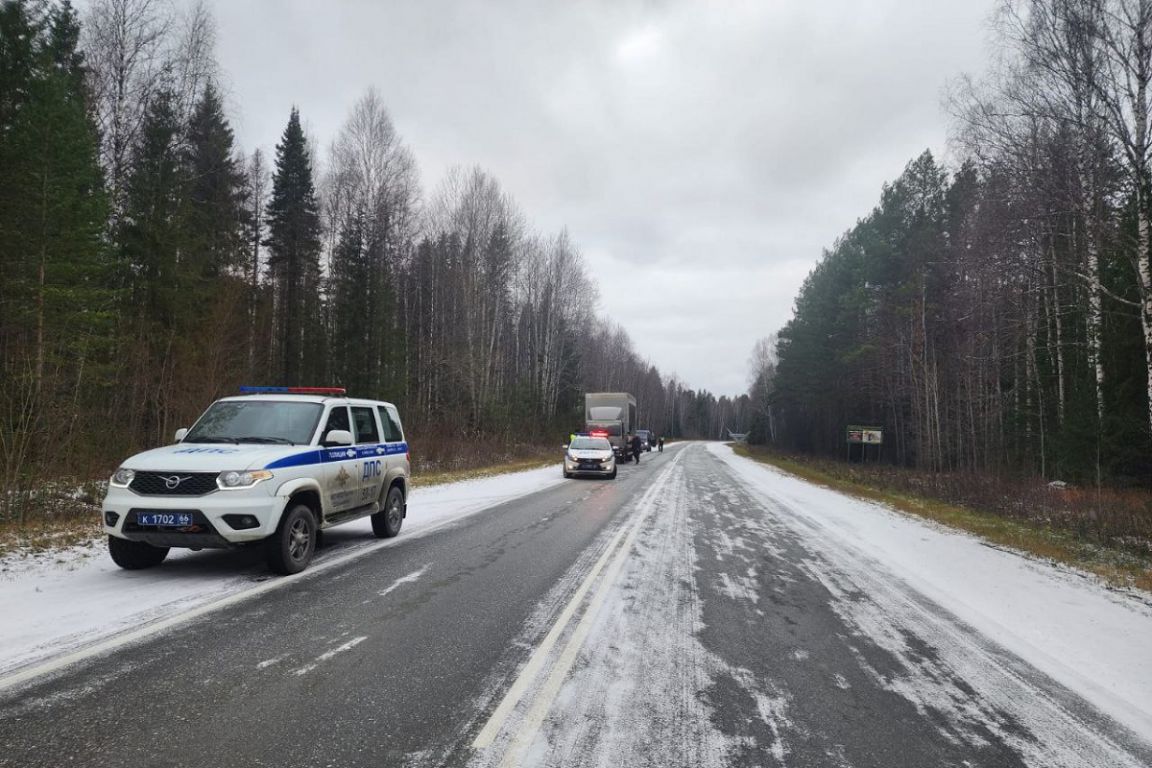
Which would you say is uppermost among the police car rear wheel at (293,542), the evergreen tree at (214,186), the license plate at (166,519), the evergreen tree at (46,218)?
the evergreen tree at (214,186)

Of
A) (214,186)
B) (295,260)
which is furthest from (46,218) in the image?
(295,260)

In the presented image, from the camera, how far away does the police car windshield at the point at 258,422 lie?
6871mm

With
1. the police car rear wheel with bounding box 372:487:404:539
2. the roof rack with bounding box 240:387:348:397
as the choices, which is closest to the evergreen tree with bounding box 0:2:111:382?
the roof rack with bounding box 240:387:348:397

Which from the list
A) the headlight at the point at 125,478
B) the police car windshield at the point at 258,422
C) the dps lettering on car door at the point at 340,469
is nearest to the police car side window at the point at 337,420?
the dps lettering on car door at the point at 340,469

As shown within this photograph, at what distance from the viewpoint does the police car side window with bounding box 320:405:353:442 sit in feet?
24.2

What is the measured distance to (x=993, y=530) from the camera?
1202cm

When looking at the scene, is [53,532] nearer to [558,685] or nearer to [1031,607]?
[558,685]

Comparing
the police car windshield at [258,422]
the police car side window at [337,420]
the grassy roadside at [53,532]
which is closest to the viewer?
the police car windshield at [258,422]

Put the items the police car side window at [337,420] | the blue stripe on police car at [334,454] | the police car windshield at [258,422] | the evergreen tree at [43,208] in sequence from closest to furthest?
the blue stripe on police car at [334,454], the police car windshield at [258,422], the police car side window at [337,420], the evergreen tree at [43,208]

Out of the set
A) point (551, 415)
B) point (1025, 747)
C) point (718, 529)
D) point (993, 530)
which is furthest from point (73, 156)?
point (551, 415)

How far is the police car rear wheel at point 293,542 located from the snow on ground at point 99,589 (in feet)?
0.62

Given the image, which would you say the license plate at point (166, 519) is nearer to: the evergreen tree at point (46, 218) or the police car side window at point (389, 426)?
the police car side window at point (389, 426)

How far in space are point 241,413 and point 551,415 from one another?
39.1m

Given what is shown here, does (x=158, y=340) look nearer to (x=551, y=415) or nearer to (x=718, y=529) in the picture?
(x=718, y=529)
